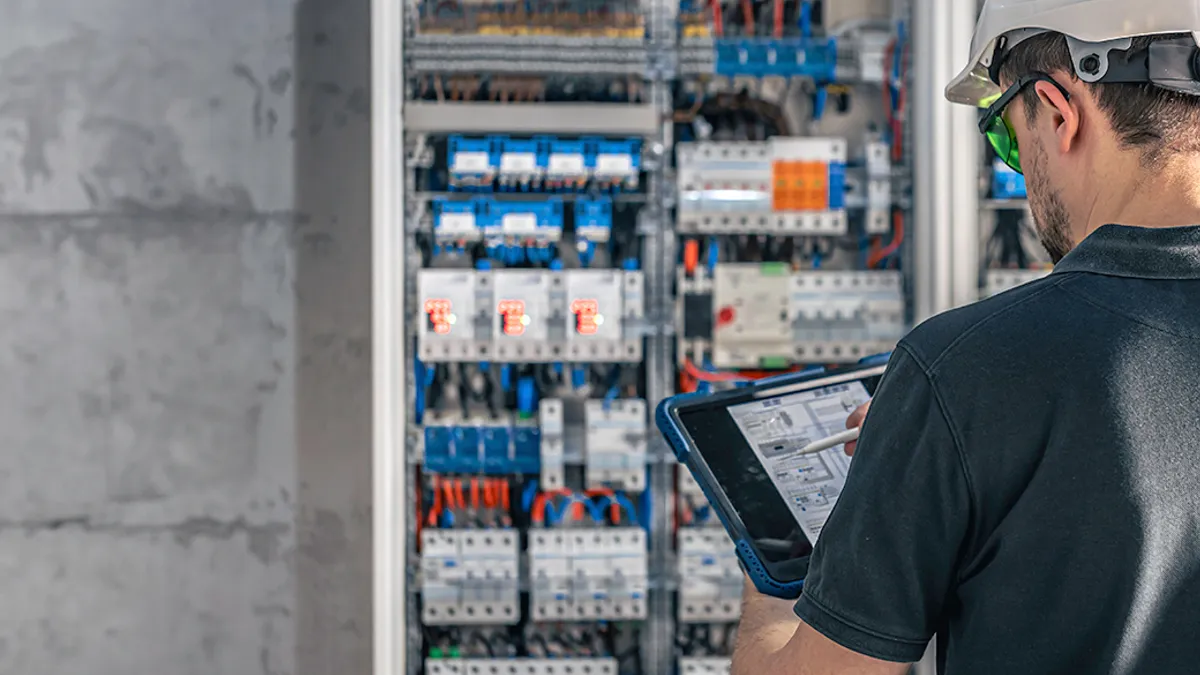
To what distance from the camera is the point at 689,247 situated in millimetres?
2787

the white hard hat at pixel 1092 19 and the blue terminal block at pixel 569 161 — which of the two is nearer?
the white hard hat at pixel 1092 19

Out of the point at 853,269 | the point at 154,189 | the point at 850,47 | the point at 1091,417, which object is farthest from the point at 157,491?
the point at 1091,417

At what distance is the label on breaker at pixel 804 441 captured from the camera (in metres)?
1.35

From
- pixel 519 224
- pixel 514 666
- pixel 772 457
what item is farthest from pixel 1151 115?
pixel 514 666

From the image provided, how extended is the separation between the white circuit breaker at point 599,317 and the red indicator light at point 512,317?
0.37ft

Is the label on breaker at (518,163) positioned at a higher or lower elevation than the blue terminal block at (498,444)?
higher

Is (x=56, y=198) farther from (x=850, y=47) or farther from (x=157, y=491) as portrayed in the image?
(x=850, y=47)

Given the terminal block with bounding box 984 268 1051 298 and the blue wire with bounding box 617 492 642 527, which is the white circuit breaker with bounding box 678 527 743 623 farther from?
the terminal block with bounding box 984 268 1051 298

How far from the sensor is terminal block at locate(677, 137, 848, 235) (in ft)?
8.86

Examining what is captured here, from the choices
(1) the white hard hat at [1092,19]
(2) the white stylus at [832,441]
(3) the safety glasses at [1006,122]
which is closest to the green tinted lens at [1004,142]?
(3) the safety glasses at [1006,122]

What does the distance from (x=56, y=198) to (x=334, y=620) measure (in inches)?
56.5

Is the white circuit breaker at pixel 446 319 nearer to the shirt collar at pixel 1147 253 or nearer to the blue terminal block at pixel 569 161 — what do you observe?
the blue terminal block at pixel 569 161

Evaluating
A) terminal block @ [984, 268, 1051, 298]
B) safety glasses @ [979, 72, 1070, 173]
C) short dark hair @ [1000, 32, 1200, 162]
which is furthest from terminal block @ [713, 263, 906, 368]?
short dark hair @ [1000, 32, 1200, 162]

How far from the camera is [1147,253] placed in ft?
2.78
